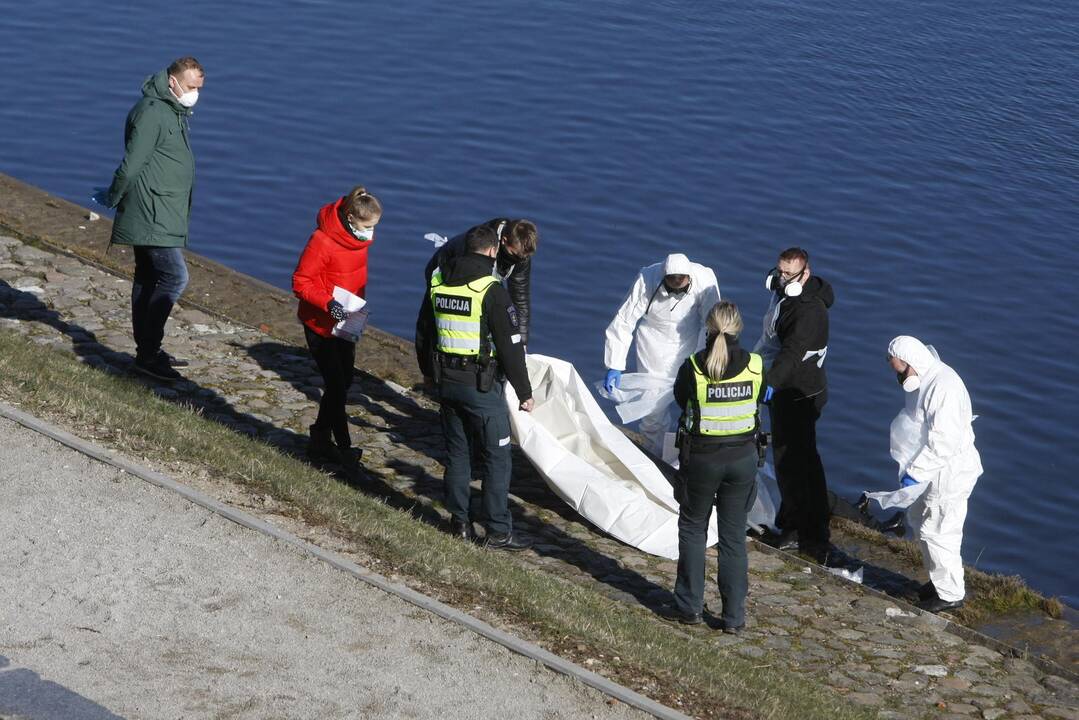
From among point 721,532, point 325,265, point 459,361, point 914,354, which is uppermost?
point 914,354

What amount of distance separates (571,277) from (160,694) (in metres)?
12.1

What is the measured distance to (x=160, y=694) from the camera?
19.7 feet

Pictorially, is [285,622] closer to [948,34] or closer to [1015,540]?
[1015,540]

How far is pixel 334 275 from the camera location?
892 cm

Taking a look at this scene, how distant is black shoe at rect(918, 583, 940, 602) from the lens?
9.12 m

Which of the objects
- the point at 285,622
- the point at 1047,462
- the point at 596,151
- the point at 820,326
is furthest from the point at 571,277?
the point at 285,622

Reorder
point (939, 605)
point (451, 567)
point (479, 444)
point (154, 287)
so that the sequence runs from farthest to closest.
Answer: point (154, 287) → point (939, 605) → point (479, 444) → point (451, 567)

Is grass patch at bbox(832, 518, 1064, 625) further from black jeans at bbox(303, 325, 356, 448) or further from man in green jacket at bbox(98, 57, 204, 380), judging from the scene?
man in green jacket at bbox(98, 57, 204, 380)

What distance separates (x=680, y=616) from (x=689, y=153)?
13941mm

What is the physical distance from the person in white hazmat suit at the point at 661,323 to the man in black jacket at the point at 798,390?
2.40ft

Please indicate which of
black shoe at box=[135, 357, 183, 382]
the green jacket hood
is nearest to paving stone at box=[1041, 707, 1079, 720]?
black shoe at box=[135, 357, 183, 382]

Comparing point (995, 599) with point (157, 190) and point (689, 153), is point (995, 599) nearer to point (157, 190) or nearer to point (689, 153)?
point (157, 190)

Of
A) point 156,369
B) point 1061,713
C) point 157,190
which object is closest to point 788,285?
point 1061,713

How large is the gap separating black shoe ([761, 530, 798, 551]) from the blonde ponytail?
7.85 feet
